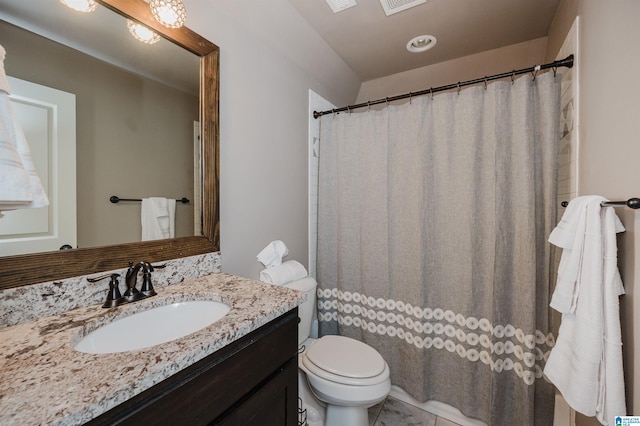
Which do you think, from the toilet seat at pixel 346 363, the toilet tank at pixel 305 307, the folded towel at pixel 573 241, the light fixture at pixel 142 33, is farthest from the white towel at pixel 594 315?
the light fixture at pixel 142 33

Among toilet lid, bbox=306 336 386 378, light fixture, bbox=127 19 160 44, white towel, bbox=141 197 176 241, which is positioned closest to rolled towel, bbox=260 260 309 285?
toilet lid, bbox=306 336 386 378

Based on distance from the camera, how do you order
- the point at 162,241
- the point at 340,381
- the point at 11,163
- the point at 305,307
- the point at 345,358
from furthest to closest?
the point at 305,307 < the point at 345,358 < the point at 340,381 < the point at 162,241 < the point at 11,163

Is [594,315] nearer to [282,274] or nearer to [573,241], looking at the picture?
[573,241]

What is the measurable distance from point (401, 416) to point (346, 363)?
2.24ft

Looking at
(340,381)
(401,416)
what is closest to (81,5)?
(340,381)

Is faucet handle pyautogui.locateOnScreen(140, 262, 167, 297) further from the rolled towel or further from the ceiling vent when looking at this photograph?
the ceiling vent

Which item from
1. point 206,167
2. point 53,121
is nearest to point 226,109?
point 206,167

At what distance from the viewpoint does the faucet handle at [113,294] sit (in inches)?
32.4

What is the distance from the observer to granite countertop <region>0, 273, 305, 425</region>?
0.42 m

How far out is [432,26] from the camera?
1.62m

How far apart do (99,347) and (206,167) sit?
2.49 feet

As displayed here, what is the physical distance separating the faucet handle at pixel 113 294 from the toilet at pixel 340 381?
2.52 ft

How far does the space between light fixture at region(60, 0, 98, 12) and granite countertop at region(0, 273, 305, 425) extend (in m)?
0.99

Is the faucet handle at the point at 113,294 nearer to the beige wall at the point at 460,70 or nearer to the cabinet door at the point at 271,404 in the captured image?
the cabinet door at the point at 271,404
